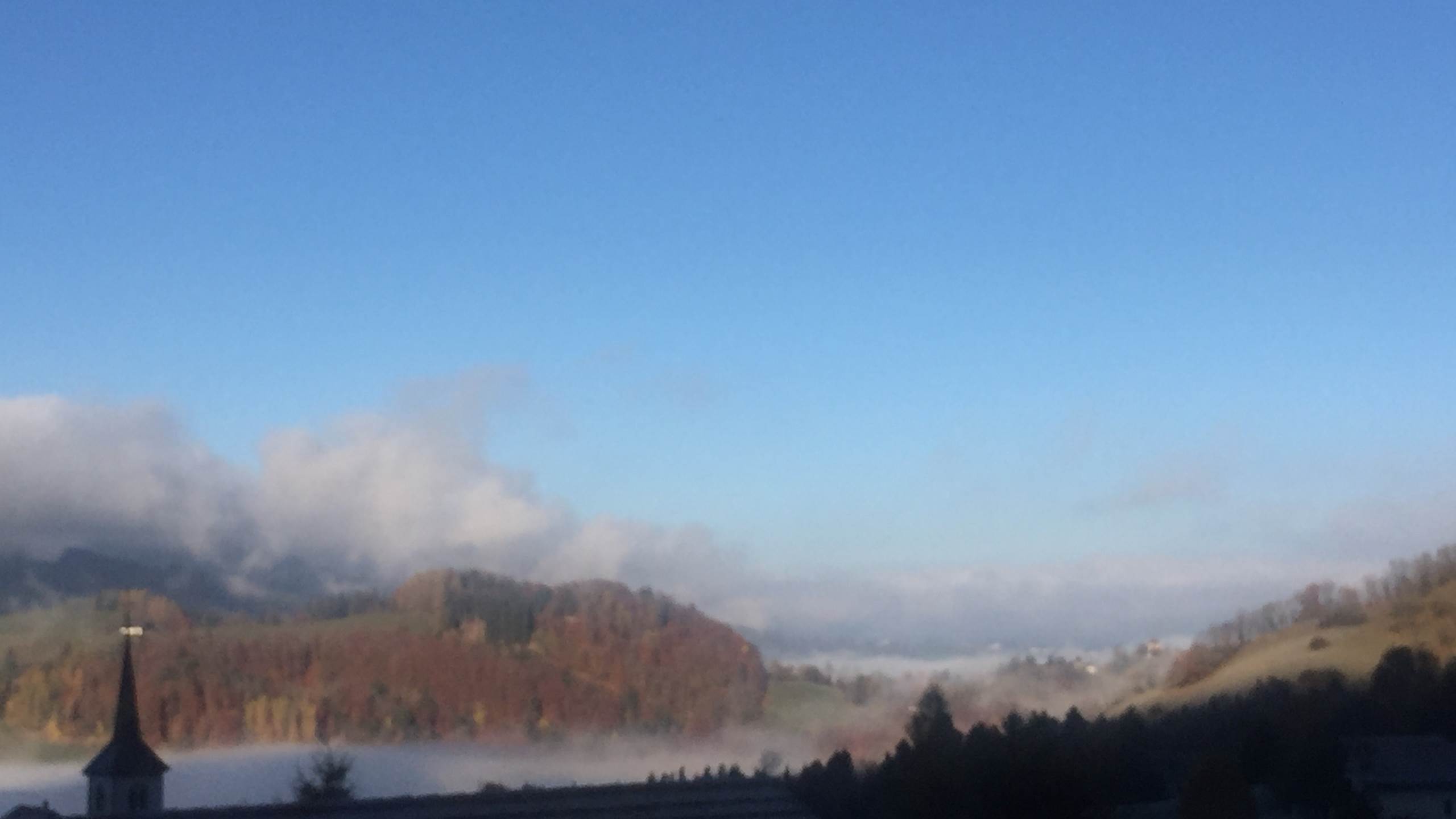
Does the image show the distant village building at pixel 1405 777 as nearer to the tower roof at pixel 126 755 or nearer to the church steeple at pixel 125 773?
the church steeple at pixel 125 773

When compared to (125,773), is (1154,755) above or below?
below

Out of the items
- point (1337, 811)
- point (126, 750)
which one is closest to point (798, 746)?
point (1337, 811)

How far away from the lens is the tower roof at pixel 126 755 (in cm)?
6831

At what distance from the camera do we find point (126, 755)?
226 feet

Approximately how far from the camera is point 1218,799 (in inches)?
2837

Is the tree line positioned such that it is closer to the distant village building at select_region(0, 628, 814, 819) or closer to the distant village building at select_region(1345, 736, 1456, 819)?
the distant village building at select_region(1345, 736, 1456, 819)

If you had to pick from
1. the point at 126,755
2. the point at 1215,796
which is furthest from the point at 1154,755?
the point at 126,755

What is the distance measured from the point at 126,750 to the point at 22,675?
181ft

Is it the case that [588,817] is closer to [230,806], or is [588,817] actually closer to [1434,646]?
[230,806]

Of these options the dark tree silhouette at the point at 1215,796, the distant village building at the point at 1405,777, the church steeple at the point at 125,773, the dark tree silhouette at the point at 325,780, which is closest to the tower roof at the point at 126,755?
the church steeple at the point at 125,773

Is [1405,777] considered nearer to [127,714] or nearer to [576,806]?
[576,806]

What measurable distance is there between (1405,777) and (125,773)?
70582mm

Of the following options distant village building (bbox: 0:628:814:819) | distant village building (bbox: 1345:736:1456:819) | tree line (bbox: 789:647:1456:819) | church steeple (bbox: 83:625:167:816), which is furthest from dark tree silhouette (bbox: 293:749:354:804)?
distant village building (bbox: 1345:736:1456:819)

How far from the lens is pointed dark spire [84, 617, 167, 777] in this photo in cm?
6831
